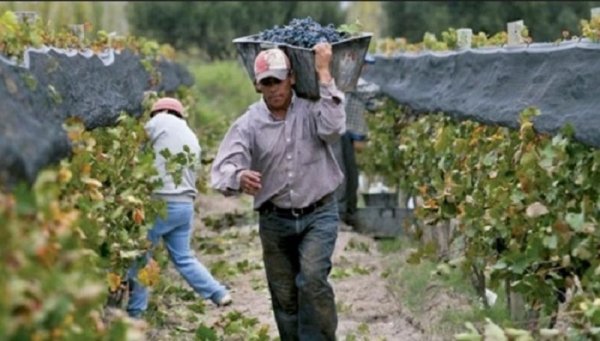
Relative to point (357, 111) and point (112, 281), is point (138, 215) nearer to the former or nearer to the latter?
point (112, 281)

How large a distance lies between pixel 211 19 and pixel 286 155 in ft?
128

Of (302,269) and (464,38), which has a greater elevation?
(464,38)

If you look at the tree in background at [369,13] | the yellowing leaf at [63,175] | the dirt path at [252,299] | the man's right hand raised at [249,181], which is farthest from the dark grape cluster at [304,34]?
the tree in background at [369,13]

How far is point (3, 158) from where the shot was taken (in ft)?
15.1

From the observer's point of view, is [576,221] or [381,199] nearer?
[576,221]

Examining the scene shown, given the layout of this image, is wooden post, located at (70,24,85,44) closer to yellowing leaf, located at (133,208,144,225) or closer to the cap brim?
yellowing leaf, located at (133,208,144,225)

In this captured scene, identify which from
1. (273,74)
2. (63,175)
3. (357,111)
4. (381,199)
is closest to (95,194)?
(63,175)

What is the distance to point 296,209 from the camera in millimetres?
7523

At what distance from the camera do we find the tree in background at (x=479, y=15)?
46375mm

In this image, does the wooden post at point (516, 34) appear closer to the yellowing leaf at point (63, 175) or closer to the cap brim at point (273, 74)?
the cap brim at point (273, 74)

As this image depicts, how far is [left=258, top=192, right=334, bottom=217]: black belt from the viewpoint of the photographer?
7.53 meters

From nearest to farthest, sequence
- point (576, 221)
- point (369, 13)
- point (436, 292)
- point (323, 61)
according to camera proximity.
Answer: point (576, 221) < point (323, 61) < point (436, 292) < point (369, 13)

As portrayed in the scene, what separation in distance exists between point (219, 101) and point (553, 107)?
27.0 metres

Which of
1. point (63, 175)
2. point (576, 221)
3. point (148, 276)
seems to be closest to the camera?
point (63, 175)
